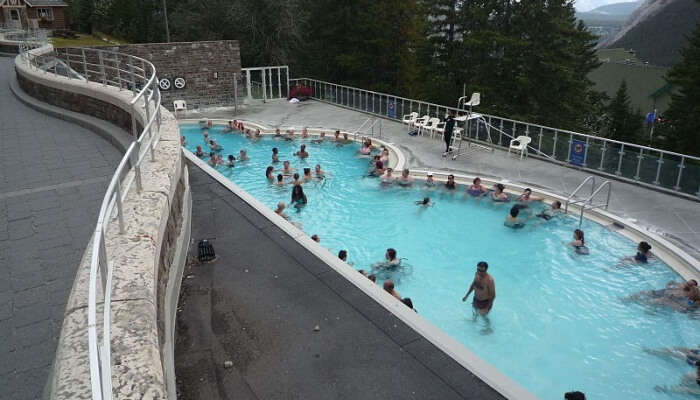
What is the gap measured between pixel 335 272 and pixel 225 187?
10.7ft

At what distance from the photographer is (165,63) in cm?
2520

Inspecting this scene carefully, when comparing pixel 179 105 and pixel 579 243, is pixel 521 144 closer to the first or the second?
pixel 579 243

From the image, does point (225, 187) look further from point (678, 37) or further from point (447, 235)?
point (678, 37)

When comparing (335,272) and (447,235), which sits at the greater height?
(335,272)

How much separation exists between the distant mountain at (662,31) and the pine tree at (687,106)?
53436 mm

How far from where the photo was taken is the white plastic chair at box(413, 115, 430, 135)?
64.3 ft

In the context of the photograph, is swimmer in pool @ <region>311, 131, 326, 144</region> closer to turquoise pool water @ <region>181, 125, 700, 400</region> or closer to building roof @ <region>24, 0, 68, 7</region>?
turquoise pool water @ <region>181, 125, 700, 400</region>

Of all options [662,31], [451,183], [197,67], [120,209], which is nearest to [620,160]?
[451,183]

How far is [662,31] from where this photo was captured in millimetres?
87438

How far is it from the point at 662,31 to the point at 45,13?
95013mm

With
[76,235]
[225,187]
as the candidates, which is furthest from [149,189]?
[225,187]

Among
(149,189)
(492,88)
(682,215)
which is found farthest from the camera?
(492,88)

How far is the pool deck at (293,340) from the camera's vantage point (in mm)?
3881

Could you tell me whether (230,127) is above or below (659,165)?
below
